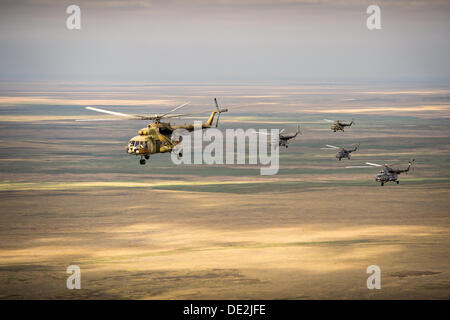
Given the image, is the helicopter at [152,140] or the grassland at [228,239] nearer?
the helicopter at [152,140]

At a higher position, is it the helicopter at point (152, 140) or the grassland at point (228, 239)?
the helicopter at point (152, 140)

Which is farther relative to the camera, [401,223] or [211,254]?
[401,223]

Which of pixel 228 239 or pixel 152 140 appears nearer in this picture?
pixel 152 140

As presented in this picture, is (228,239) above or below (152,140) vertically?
below

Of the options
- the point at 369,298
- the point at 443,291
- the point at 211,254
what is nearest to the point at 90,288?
the point at 211,254

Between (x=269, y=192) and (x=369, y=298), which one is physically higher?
(x=269, y=192)

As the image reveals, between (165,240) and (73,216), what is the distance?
30.4 meters

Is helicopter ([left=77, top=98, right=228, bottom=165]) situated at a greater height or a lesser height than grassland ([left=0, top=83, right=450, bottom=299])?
greater

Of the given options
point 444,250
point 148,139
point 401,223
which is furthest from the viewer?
point 401,223

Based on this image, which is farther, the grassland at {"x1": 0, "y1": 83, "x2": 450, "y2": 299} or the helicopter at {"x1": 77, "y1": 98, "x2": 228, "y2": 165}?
the grassland at {"x1": 0, "y1": 83, "x2": 450, "y2": 299}

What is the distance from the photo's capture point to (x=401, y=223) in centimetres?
14412
